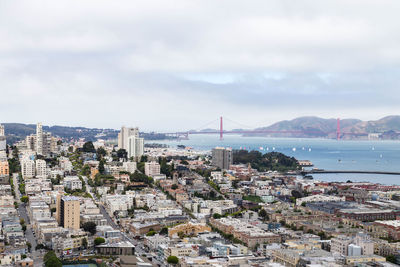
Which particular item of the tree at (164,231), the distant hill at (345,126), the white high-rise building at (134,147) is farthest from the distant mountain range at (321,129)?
the tree at (164,231)

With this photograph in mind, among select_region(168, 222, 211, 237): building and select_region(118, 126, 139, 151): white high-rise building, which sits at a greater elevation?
select_region(118, 126, 139, 151): white high-rise building

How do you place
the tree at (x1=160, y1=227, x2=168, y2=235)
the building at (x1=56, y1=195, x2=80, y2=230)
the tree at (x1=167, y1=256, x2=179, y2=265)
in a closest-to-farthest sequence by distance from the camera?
the tree at (x1=167, y1=256, x2=179, y2=265), the building at (x1=56, y1=195, x2=80, y2=230), the tree at (x1=160, y1=227, x2=168, y2=235)

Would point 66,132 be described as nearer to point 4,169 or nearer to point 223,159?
point 223,159

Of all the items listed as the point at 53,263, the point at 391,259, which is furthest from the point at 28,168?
the point at 391,259

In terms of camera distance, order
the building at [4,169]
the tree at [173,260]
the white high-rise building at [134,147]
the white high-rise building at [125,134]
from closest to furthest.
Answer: the tree at [173,260], the building at [4,169], the white high-rise building at [134,147], the white high-rise building at [125,134]

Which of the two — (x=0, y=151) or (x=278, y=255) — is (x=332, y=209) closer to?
(x=278, y=255)

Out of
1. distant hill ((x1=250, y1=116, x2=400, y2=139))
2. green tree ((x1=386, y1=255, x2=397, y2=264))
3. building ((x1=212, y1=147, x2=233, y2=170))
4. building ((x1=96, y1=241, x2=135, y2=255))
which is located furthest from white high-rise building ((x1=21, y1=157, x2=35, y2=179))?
distant hill ((x1=250, y1=116, x2=400, y2=139))

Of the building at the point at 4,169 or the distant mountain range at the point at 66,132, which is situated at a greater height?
the distant mountain range at the point at 66,132

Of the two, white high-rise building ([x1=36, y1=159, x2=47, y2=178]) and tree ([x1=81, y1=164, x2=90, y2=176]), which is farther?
tree ([x1=81, y1=164, x2=90, y2=176])

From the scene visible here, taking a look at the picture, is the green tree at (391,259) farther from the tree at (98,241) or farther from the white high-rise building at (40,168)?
the white high-rise building at (40,168)

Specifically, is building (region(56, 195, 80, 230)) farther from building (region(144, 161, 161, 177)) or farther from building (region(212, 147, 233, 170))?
building (region(212, 147, 233, 170))

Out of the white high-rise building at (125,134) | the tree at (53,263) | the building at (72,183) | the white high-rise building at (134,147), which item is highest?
the white high-rise building at (125,134)

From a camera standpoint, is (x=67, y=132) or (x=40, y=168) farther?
(x=67, y=132)
